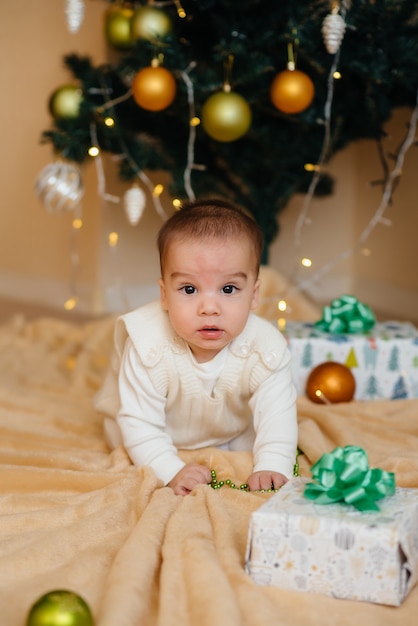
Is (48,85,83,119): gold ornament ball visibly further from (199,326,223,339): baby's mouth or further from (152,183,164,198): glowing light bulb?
(199,326,223,339): baby's mouth

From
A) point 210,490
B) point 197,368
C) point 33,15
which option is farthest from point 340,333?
point 33,15

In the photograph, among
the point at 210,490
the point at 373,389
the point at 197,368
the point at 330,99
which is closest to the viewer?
the point at 210,490

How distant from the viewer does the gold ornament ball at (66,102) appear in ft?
8.18

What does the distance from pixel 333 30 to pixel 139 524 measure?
1395 millimetres

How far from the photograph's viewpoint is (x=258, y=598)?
3.45ft

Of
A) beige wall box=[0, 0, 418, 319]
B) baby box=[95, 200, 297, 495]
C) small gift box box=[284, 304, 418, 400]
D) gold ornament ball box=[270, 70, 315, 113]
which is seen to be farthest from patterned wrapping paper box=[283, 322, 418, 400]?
beige wall box=[0, 0, 418, 319]

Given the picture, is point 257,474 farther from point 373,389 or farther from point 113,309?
point 113,309

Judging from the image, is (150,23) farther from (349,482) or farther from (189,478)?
(349,482)

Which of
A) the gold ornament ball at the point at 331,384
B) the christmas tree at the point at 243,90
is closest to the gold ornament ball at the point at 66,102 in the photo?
the christmas tree at the point at 243,90

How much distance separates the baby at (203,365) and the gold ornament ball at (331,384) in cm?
36

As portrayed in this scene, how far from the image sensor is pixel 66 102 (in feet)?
8.21

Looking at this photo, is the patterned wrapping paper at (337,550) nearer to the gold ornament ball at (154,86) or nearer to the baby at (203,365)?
the baby at (203,365)

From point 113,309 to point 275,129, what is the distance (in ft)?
3.70

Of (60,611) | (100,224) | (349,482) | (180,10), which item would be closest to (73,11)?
(180,10)
